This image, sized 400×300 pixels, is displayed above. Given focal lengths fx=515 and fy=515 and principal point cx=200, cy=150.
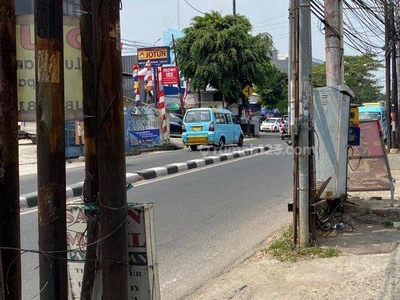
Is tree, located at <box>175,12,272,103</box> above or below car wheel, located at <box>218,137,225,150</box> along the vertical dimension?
above

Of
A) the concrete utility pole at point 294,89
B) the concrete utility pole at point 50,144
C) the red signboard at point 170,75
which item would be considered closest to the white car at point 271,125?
the red signboard at point 170,75

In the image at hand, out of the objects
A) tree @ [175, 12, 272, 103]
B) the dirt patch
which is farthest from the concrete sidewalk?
tree @ [175, 12, 272, 103]

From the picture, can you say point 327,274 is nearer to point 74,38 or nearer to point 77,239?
point 77,239

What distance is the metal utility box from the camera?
6.78 metres

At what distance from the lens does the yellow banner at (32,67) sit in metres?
2.63

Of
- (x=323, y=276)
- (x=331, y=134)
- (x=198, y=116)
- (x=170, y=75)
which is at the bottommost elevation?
(x=323, y=276)

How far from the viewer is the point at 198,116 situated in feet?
70.4

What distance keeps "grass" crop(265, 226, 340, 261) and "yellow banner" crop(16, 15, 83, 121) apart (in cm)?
349

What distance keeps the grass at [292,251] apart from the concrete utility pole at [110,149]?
329 cm

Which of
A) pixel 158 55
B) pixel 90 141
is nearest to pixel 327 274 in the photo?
pixel 90 141

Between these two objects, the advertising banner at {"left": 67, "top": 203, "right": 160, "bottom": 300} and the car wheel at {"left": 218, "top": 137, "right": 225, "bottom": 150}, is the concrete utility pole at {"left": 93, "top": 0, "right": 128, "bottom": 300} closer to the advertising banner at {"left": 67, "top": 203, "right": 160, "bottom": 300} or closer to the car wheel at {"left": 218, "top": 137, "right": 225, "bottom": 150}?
the advertising banner at {"left": 67, "top": 203, "right": 160, "bottom": 300}

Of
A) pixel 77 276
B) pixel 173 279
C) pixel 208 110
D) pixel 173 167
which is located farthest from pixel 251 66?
pixel 77 276

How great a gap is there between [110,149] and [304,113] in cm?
370

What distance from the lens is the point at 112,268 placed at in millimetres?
2537
